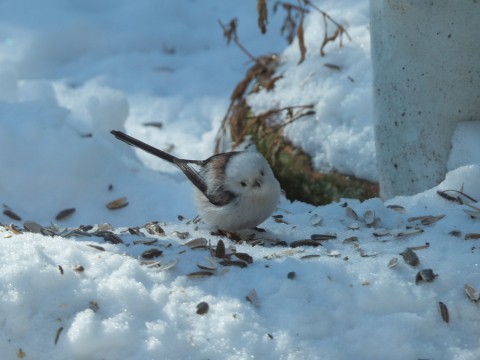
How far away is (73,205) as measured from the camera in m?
4.11

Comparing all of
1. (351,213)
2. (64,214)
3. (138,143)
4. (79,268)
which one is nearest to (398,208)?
(351,213)

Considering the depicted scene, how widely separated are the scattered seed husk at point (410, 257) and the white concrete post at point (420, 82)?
3.13 feet

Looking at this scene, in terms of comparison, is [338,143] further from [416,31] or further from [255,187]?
[255,187]

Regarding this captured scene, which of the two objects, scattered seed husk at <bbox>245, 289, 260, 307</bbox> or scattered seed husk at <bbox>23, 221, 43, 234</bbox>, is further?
scattered seed husk at <bbox>23, 221, 43, 234</bbox>

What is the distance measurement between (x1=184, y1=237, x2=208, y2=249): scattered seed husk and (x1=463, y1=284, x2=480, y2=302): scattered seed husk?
0.80m

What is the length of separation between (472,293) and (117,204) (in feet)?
6.97

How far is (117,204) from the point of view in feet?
13.5

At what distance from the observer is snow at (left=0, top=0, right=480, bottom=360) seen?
2270 mm

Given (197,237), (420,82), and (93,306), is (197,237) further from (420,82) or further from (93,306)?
(420,82)

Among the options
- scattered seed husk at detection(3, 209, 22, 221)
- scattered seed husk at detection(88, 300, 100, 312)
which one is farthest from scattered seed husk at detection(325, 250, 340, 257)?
scattered seed husk at detection(3, 209, 22, 221)

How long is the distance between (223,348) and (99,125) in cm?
252

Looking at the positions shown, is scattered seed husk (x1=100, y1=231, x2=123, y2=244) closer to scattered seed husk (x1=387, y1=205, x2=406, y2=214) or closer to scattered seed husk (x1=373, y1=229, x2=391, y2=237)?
scattered seed husk (x1=373, y1=229, x2=391, y2=237)

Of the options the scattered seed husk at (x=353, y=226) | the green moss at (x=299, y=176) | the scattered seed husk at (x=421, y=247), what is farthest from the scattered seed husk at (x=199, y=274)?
the green moss at (x=299, y=176)

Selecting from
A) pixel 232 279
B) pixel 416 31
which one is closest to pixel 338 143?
pixel 416 31
